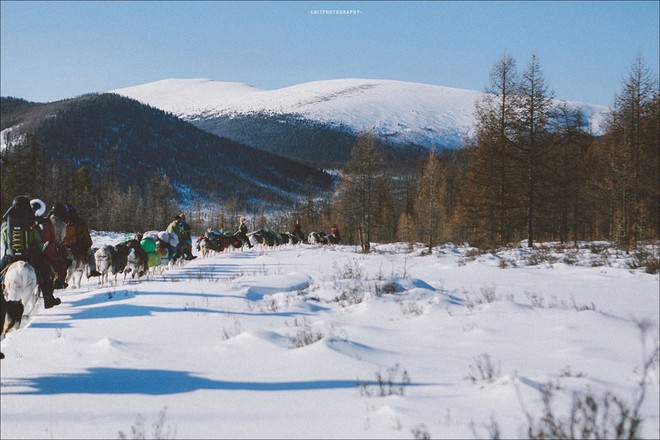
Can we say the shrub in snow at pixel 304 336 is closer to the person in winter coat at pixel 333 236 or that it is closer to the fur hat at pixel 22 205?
the fur hat at pixel 22 205

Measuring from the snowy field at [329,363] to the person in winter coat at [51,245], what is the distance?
162 centimetres

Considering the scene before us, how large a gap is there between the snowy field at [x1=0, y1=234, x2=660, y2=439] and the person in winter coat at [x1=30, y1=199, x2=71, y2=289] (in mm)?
1623

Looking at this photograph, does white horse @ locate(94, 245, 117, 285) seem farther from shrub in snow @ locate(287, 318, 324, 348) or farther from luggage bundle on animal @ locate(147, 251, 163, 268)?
shrub in snow @ locate(287, 318, 324, 348)

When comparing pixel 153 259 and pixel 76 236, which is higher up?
pixel 76 236

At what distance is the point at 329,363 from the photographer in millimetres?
4773

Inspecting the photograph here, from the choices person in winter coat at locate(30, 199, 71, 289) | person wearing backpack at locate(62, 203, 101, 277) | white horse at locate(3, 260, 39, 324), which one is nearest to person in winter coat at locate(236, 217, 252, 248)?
person wearing backpack at locate(62, 203, 101, 277)

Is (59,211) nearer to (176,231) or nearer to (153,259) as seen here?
(153,259)

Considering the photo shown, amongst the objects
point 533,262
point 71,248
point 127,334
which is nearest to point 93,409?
point 127,334

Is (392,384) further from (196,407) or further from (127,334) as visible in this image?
(127,334)

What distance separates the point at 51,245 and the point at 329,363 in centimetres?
745

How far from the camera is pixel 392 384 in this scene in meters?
4.10

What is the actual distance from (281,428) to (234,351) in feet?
6.88

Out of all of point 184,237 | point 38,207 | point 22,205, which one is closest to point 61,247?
point 38,207

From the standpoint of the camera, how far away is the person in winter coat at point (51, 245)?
26.5 ft
